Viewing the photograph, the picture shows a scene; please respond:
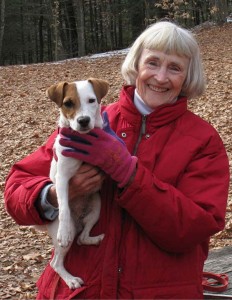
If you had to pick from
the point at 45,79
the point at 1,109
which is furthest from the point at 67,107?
the point at 45,79

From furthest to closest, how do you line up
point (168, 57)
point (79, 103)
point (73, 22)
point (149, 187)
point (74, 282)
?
point (73, 22), point (168, 57), point (79, 103), point (74, 282), point (149, 187)

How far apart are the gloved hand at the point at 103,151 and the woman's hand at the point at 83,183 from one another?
9cm

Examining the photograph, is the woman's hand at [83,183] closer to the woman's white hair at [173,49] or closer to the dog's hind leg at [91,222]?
the dog's hind leg at [91,222]

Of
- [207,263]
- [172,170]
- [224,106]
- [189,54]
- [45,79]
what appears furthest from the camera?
[45,79]

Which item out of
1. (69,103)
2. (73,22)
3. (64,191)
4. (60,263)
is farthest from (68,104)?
(73,22)

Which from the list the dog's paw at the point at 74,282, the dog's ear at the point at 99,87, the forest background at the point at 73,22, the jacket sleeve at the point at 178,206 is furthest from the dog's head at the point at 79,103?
the forest background at the point at 73,22

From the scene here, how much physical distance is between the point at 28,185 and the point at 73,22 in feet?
110

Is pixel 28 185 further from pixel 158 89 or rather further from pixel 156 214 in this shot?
pixel 158 89

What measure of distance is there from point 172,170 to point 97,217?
52cm

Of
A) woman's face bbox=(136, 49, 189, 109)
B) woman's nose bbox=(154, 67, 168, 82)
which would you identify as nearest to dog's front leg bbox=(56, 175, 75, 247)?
woman's face bbox=(136, 49, 189, 109)

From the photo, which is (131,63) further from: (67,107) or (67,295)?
(67,295)

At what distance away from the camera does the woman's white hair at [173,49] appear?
115 inches

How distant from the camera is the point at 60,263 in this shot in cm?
290

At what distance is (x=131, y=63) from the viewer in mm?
3131
